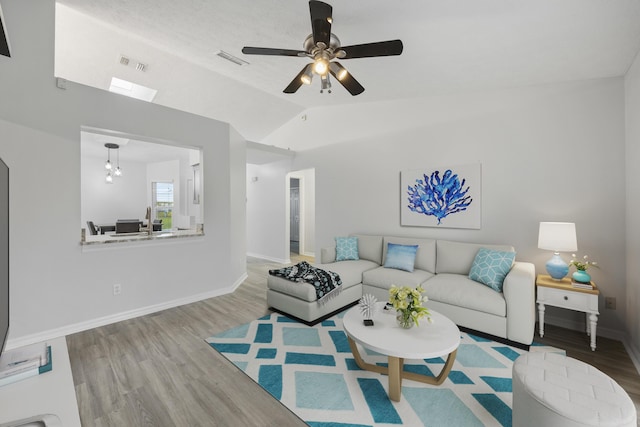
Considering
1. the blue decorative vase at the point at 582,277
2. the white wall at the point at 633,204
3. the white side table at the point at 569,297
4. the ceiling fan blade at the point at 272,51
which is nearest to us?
the ceiling fan blade at the point at 272,51

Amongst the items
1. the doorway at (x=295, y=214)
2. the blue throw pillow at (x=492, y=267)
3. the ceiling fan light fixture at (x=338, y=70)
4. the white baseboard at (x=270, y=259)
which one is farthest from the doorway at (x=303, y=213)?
the ceiling fan light fixture at (x=338, y=70)

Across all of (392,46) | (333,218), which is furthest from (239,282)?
(392,46)

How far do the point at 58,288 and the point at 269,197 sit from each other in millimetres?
4215

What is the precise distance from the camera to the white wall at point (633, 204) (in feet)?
7.68

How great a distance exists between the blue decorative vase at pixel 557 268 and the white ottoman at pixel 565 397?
1.45 meters

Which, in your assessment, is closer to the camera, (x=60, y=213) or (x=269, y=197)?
(x=60, y=213)

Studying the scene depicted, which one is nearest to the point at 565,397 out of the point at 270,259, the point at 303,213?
the point at 270,259

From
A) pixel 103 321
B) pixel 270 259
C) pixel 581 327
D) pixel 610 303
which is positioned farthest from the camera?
pixel 270 259

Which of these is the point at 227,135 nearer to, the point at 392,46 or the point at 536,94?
the point at 392,46

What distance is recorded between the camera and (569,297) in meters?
2.56

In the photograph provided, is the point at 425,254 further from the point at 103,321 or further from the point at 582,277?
the point at 103,321

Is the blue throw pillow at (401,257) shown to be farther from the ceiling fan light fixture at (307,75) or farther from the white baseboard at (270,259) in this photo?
the white baseboard at (270,259)

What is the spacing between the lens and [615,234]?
2.75 m

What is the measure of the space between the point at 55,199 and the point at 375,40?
348 centimetres
